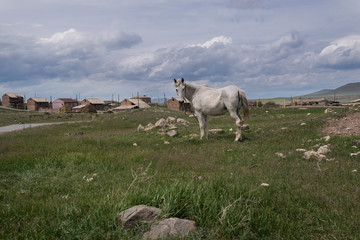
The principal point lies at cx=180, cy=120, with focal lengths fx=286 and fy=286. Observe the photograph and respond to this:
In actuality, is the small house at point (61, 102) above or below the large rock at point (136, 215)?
above

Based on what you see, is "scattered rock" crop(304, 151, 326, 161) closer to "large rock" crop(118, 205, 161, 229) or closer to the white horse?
the white horse

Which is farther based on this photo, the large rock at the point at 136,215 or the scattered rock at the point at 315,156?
the scattered rock at the point at 315,156

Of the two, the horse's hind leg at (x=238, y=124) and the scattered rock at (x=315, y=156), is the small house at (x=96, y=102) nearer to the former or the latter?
the horse's hind leg at (x=238, y=124)

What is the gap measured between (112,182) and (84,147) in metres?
5.71

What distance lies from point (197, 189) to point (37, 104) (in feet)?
308

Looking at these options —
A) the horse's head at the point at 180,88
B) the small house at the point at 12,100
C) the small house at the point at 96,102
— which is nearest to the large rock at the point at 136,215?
the horse's head at the point at 180,88

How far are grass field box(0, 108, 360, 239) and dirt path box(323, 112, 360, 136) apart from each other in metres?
0.69

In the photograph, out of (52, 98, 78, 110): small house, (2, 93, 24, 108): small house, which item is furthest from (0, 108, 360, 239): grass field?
(2, 93, 24, 108): small house

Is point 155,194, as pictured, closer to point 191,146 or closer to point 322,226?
point 322,226

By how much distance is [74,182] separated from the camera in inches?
301

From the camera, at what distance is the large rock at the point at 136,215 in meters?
4.11

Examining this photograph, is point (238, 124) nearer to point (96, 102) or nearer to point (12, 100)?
point (96, 102)

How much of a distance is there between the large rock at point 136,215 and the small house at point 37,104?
93526mm

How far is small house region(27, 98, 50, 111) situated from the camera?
287 feet
